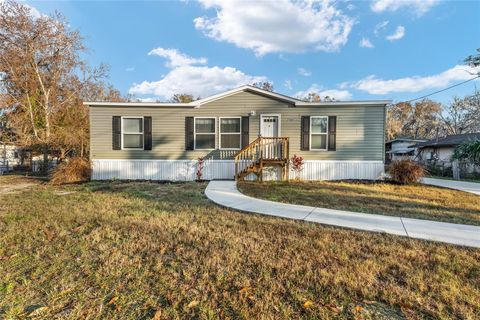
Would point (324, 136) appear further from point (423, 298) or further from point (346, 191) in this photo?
point (423, 298)

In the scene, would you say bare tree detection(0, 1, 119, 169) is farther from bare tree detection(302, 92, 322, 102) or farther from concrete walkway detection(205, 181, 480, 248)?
bare tree detection(302, 92, 322, 102)

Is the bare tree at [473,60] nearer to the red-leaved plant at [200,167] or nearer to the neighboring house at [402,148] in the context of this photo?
the neighboring house at [402,148]

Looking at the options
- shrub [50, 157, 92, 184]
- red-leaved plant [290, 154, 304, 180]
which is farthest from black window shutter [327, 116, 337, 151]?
shrub [50, 157, 92, 184]

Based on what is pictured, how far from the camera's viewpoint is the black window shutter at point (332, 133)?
9.72 metres

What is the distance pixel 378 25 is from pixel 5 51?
66.7 feet

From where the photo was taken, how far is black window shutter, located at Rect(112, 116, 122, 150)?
9938mm

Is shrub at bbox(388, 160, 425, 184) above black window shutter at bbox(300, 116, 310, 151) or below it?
below

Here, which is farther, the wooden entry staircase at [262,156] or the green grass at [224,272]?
the wooden entry staircase at [262,156]

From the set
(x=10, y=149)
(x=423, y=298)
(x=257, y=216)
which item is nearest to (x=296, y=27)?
(x=257, y=216)

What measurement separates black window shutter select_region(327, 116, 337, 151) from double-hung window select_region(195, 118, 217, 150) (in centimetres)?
473

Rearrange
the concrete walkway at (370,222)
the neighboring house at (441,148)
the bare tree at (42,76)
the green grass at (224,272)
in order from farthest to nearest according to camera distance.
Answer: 1. the neighboring house at (441,148)
2. the bare tree at (42,76)
3. the concrete walkway at (370,222)
4. the green grass at (224,272)

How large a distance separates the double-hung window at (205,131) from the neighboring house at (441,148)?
15.3 meters

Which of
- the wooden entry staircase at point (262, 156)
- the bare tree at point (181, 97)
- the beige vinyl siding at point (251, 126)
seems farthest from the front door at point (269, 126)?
the bare tree at point (181, 97)

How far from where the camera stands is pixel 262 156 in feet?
31.0
